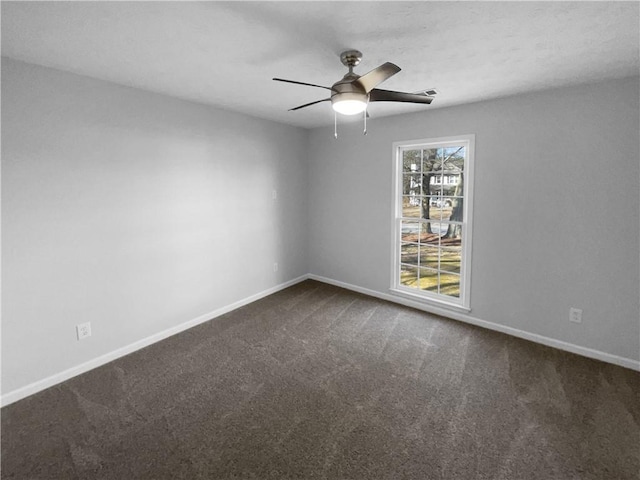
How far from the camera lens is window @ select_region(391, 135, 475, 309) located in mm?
3631

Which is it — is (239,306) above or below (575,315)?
below

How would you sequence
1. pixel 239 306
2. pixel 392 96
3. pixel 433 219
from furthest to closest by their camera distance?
1. pixel 239 306
2. pixel 433 219
3. pixel 392 96

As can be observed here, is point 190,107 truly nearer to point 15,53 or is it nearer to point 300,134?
point 15,53

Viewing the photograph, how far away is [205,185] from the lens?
3.58 meters

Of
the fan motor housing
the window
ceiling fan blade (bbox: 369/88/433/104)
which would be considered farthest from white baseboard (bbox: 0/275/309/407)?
ceiling fan blade (bbox: 369/88/433/104)

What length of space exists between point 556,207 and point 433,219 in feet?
4.08

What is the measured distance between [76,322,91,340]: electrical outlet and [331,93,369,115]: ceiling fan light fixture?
2.70m

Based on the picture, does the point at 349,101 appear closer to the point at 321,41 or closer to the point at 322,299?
the point at 321,41

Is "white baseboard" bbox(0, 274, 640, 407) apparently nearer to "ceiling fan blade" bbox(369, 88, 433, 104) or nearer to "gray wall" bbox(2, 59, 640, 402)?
"gray wall" bbox(2, 59, 640, 402)

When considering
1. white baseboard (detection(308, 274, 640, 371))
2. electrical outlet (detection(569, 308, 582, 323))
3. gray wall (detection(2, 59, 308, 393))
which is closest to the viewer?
gray wall (detection(2, 59, 308, 393))

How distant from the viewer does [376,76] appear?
186 centimetres

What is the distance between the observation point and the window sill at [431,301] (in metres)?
3.71

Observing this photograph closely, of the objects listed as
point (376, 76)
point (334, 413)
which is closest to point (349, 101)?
point (376, 76)

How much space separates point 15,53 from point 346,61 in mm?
2207
